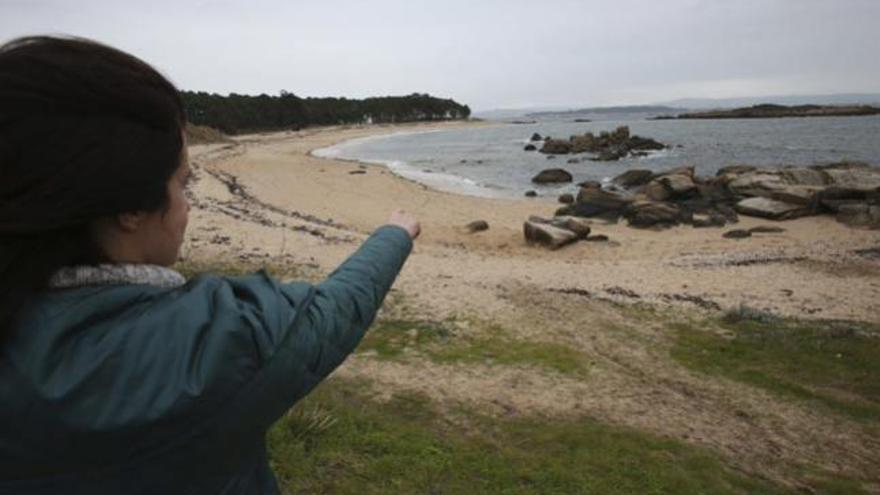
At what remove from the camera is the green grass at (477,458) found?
4.36 metres

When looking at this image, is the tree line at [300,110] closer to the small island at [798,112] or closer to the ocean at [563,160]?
the ocean at [563,160]

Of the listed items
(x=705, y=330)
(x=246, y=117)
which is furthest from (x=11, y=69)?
(x=246, y=117)

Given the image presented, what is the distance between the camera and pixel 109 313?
3.62 feet

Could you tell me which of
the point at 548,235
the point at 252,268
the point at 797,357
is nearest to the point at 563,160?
the point at 548,235

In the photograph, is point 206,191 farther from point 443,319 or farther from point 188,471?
point 188,471

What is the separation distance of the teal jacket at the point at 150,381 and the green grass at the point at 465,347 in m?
6.08

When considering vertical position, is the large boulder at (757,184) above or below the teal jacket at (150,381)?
below

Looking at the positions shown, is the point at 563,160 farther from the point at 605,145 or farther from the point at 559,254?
the point at 559,254

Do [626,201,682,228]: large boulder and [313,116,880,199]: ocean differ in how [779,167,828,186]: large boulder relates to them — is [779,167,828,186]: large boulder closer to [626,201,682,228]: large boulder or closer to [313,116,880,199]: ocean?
[626,201,682,228]: large boulder

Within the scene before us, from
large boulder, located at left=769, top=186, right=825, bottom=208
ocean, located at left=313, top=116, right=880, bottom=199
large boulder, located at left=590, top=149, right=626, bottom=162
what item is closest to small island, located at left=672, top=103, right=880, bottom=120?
ocean, located at left=313, top=116, right=880, bottom=199

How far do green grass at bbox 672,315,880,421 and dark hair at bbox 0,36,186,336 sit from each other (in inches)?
→ 275

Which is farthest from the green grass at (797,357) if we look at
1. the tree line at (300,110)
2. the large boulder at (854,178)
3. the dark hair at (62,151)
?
the tree line at (300,110)

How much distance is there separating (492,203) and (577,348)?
18340mm

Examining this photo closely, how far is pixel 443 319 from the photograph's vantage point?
29.0 feet
